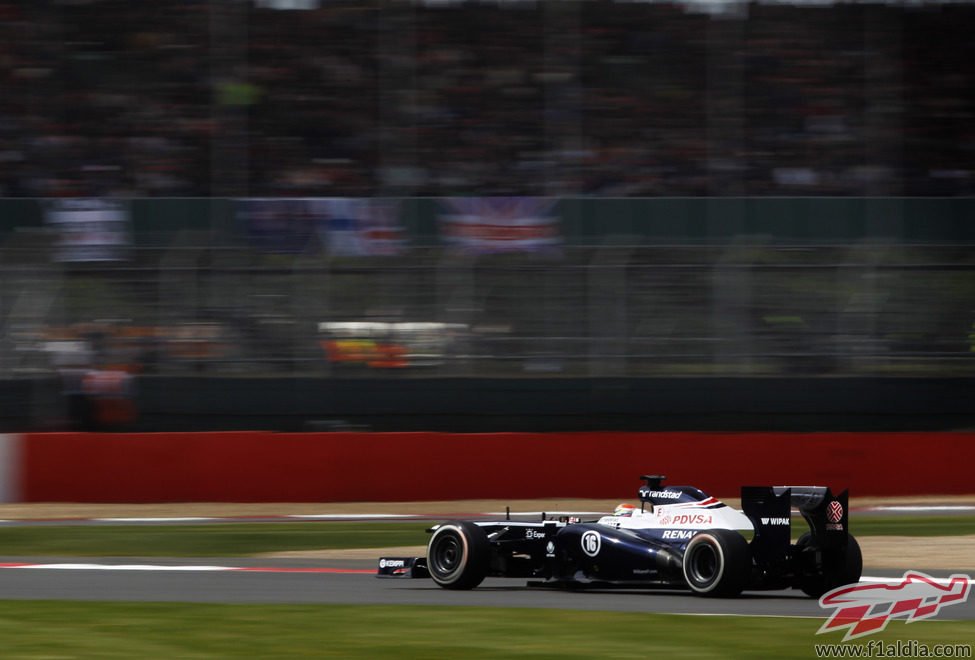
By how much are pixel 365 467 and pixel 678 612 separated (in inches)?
344

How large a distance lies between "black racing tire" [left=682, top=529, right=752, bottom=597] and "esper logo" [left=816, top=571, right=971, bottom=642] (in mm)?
458

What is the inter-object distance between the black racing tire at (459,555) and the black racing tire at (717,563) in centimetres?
125

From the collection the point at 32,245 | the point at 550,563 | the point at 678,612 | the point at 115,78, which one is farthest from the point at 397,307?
the point at 678,612

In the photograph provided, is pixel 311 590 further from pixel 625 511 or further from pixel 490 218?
pixel 490 218

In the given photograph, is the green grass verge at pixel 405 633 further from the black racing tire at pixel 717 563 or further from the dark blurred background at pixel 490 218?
A: the dark blurred background at pixel 490 218

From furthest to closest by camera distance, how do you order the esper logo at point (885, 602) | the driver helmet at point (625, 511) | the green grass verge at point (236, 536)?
the green grass verge at point (236, 536) → the driver helmet at point (625, 511) → the esper logo at point (885, 602)

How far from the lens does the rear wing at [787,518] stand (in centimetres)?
764

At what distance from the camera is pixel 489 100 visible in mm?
18625

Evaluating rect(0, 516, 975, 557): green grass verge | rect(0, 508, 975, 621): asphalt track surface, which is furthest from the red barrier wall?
rect(0, 508, 975, 621): asphalt track surface

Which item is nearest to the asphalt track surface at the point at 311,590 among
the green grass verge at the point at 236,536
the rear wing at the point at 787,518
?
the rear wing at the point at 787,518

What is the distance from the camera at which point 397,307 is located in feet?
51.2

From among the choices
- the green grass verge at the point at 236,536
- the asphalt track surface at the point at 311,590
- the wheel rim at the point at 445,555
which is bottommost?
the green grass verge at the point at 236,536

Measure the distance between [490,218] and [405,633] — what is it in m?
10.3

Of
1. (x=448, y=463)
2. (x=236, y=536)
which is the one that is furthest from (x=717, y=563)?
(x=448, y=463)
